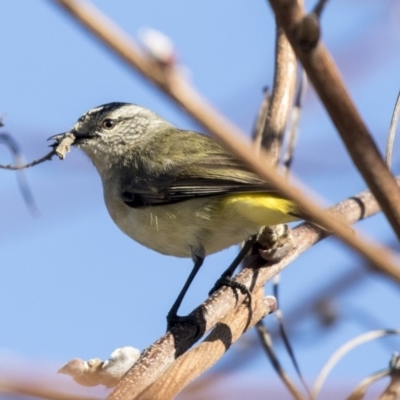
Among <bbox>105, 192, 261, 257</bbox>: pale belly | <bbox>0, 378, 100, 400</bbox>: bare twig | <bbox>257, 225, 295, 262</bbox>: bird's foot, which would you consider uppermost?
<bbox>105, 192, 261, 257</bbox>: pale belly

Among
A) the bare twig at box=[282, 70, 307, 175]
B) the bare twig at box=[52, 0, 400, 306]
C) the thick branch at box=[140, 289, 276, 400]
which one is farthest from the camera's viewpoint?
the bare twig at box=[282, 70, 307, 175]

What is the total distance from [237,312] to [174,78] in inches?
81.5

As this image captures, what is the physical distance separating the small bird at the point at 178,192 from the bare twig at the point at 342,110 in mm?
2569

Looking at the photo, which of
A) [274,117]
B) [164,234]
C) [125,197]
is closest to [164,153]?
[125,197]

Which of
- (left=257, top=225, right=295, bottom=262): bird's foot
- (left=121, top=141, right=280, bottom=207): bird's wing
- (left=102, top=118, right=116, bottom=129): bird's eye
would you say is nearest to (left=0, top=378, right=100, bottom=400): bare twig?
(left=257, top=225, right=295, bottom=262): bird's foot

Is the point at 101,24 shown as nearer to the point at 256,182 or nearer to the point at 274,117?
the point at 256,182

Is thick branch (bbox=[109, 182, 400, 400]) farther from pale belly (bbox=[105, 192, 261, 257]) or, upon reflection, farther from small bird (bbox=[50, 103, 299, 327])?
pale belly (bbox=[105, 192, 261, 257])

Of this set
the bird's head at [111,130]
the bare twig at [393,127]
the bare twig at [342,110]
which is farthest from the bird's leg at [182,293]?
the bare twig at [342,110]

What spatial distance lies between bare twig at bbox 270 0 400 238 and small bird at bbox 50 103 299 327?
2.57 m

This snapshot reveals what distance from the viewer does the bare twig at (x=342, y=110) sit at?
22.9 inches

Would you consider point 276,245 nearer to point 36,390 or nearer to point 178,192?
point 178,192

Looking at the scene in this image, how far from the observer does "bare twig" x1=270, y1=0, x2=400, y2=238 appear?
58 cm

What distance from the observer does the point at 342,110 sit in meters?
0.60

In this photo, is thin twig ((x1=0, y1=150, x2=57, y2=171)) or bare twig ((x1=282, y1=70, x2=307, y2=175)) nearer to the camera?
thin twig ((x1=0, y1=150, x2=57, y2=171))
